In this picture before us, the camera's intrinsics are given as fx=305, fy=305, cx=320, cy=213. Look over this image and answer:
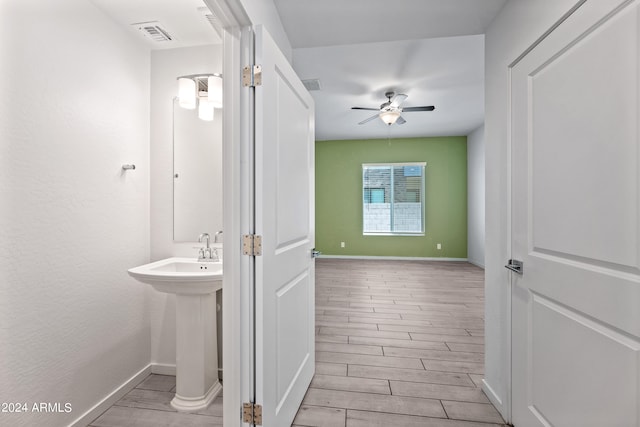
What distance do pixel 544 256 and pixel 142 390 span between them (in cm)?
252

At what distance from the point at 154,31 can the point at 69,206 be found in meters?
1.26

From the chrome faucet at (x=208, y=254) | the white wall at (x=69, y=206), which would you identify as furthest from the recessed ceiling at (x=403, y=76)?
the chrome faucet at (x=208, y=254)

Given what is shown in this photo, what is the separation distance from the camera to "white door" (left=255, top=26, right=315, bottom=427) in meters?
1.32

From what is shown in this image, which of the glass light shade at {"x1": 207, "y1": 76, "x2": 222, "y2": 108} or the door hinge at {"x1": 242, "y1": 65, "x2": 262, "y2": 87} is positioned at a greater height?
the glass light shade at {"x1": 207, "y1": 76, "x2": 222, "y2": 108}

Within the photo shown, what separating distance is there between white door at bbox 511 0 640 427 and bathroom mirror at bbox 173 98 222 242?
1.93m

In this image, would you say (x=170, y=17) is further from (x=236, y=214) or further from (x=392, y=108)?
(x=392, y=108)

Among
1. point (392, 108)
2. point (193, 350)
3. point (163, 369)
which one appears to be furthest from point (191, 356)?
point (392, 108)

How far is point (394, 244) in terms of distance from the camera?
23.1ft

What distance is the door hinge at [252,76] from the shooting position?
1.32 metres

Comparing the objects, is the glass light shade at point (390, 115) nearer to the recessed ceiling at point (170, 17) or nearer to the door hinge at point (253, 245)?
the recessed ceiling at point (170, 17)

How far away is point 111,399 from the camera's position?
1889 mm

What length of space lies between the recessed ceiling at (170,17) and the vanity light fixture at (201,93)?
240 millimetres

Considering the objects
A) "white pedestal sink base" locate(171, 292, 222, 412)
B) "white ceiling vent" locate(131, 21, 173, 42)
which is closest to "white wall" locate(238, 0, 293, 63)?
"white ceiling vent" locate(131, 21, 173, 42)

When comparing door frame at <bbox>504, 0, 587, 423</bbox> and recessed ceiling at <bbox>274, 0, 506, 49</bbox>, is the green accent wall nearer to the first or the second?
recessed ceiling at <bbox>274, 0, 506, 49</bbox>
